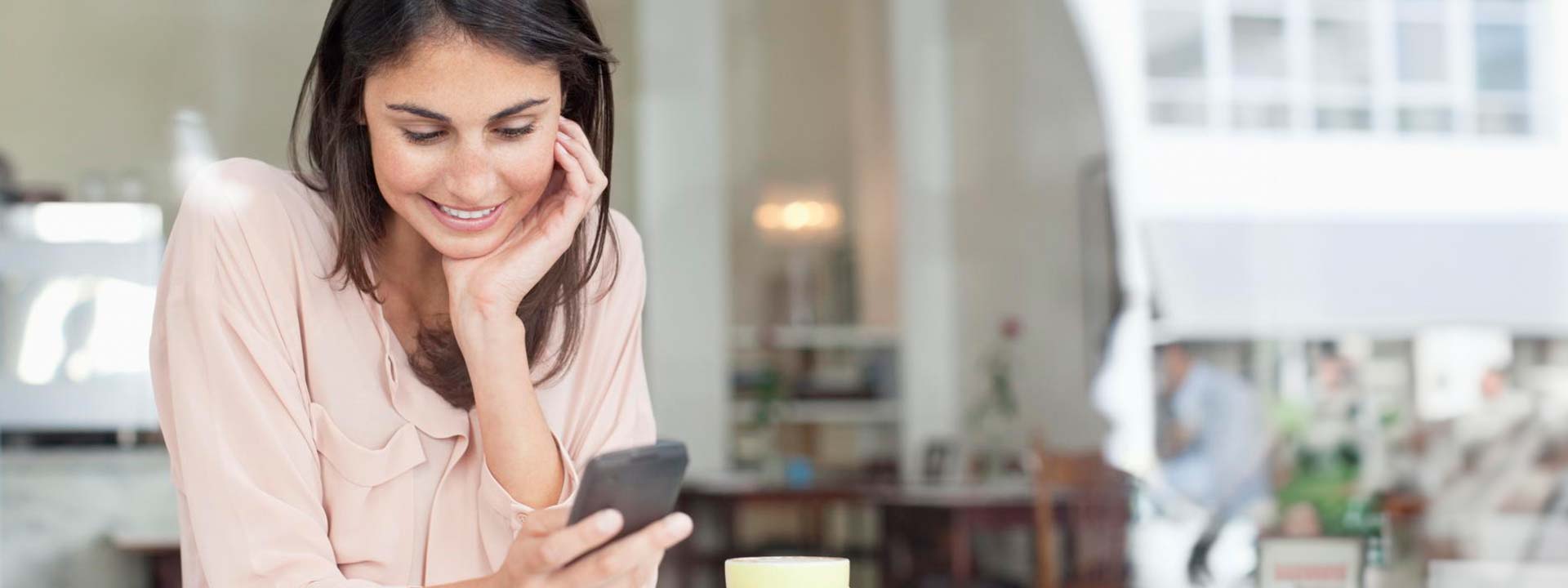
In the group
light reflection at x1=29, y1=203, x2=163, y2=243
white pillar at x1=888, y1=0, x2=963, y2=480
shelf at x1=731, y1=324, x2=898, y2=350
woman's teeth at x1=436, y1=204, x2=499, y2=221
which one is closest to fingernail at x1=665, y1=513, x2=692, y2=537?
woman's teeth at x1=436, y1=204, x2=499, y2=221

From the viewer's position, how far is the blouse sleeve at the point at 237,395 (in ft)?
3.16

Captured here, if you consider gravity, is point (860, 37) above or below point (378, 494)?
above

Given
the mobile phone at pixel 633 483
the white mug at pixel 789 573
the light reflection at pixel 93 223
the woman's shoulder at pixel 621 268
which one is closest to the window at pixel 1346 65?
the light reflection at pixel 93 223

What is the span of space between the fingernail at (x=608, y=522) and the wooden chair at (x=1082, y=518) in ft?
14.4

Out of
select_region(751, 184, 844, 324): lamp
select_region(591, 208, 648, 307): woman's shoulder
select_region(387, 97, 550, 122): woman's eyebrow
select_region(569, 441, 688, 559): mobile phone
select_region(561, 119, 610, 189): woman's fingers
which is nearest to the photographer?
select_region(569, 441, 688, 559): mobile phone

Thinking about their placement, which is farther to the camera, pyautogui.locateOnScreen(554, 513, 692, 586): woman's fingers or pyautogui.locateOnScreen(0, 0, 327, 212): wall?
pyautogui.locateOnScreen(0, 0, 327, 212): wall

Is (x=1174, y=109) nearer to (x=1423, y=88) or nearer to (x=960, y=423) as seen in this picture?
(x=1423, y=88)

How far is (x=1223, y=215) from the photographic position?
6.01m

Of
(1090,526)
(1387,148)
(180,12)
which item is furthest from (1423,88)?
(180,12)

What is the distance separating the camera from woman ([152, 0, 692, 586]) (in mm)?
966

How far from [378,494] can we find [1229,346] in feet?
17.4

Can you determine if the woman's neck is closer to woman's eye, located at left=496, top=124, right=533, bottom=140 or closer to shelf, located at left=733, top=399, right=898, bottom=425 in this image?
woman's eye, located at left=496, top=124, right=533, bottom=140

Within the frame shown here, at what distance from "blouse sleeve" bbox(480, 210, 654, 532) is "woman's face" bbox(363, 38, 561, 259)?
158mm

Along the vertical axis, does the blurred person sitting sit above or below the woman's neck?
below
